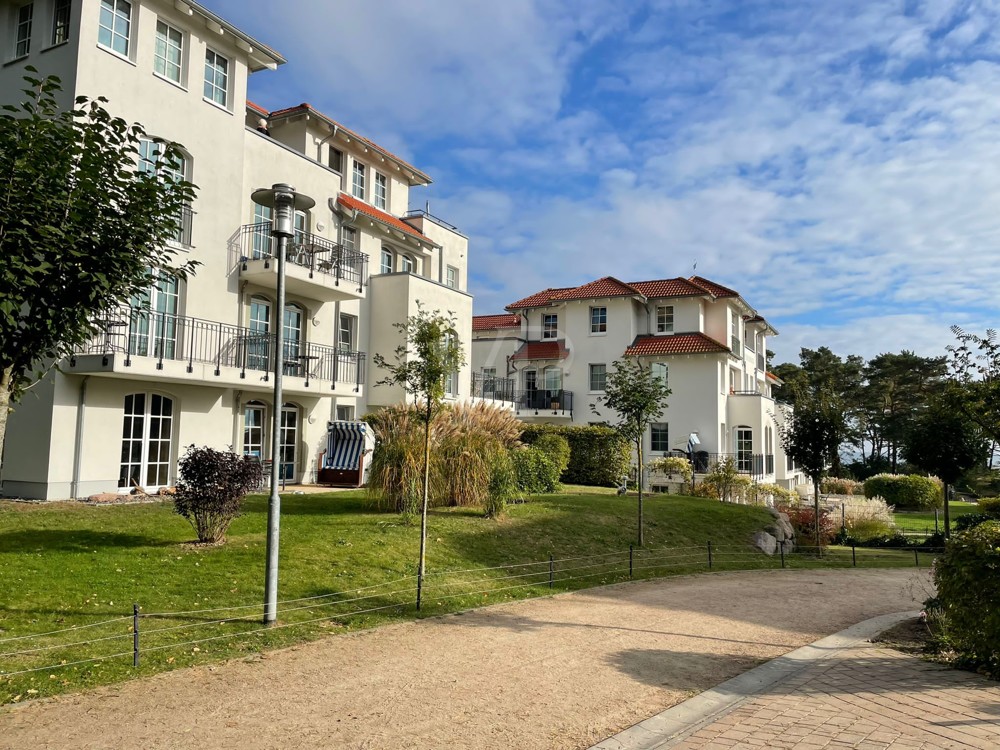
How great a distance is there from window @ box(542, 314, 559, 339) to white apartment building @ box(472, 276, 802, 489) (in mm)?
63

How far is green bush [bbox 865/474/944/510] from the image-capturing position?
125 ft

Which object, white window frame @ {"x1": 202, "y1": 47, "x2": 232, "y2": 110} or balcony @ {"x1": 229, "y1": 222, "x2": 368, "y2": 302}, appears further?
balcony @ {"x1": 229, "y1": 222, "x2": 368, "y2": 302}

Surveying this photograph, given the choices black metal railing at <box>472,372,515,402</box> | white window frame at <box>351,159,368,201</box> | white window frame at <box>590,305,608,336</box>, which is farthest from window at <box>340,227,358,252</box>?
white window frame at <box>590,305,608,336</box>

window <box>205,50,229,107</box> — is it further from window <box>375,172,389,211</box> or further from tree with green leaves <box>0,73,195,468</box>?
tree with green leaves <box>0,73,195,468</box>

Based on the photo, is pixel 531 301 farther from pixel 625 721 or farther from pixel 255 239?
pixel 625 721

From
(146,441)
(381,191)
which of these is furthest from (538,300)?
(146,441)

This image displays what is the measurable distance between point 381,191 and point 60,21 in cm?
1379

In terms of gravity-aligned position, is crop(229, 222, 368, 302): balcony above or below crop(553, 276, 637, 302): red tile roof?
below

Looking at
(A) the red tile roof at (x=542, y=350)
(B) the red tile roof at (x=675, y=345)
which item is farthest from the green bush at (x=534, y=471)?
(A) the red tile roof at (x=542, y=350)

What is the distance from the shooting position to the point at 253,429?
2158 centimetres

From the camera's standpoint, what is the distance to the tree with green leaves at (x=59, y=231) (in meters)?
6.81

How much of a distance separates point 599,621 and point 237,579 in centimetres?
508

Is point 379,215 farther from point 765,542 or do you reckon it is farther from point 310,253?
point 765,542

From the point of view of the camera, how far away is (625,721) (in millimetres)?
6055
